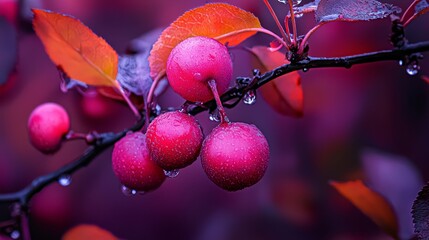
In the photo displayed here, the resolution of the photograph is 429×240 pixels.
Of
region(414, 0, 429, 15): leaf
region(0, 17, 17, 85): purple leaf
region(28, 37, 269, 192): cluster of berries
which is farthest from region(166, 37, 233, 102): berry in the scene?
region(0, 17, 17, 85): purple leaf

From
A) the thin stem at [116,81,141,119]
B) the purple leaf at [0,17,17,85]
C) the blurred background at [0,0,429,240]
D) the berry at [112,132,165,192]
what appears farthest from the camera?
the blurred background at [0,0,429,240]

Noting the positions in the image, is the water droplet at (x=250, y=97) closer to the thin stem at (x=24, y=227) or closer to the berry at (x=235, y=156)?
the berry at (x=235, y=156)

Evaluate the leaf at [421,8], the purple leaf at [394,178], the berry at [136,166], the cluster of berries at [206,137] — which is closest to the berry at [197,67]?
the cluster of berries at [206,137]

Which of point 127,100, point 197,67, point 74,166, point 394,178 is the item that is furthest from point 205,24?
point 394,178

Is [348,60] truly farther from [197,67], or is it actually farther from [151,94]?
[151,94]

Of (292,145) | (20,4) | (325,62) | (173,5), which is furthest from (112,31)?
(325,62)

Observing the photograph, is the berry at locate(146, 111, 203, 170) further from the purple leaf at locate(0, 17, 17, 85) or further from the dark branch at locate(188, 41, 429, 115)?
the purple leaf at locate(0, 17, 17, 85)

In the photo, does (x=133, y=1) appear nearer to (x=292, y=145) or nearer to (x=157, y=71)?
(x=292, y=145)
